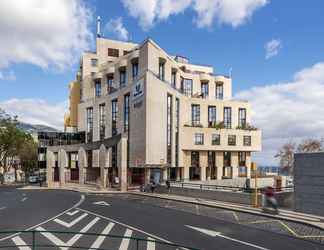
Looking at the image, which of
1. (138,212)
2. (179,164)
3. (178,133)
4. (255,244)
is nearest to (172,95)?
(178,133)

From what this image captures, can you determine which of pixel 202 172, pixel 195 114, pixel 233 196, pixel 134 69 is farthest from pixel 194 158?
pixel 233 196

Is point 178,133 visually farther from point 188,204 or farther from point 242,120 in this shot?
point 188,204

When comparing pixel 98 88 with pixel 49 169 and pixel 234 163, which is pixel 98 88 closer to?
pixel 49 169

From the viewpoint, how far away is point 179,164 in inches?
2393

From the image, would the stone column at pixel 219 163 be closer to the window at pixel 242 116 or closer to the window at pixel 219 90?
the window at pixel 242 116

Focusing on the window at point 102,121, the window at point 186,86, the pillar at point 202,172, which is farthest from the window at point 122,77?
the pillar at point 202,172

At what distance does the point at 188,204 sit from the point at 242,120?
4747 centimetres

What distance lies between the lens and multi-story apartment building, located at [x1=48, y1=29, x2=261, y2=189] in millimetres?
51094

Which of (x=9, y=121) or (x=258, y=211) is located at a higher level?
(x=9, y=121)

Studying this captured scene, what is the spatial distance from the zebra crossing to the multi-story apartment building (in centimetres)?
2490

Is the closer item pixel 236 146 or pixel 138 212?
pixel 138 212

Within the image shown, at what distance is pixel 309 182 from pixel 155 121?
31.0 metres

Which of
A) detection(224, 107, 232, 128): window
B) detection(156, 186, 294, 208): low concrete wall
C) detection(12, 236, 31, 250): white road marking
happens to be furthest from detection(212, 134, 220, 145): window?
detection(12, 236, 31, 250): white road marking

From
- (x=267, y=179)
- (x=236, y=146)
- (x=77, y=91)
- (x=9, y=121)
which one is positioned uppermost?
(x=77, y=91)
